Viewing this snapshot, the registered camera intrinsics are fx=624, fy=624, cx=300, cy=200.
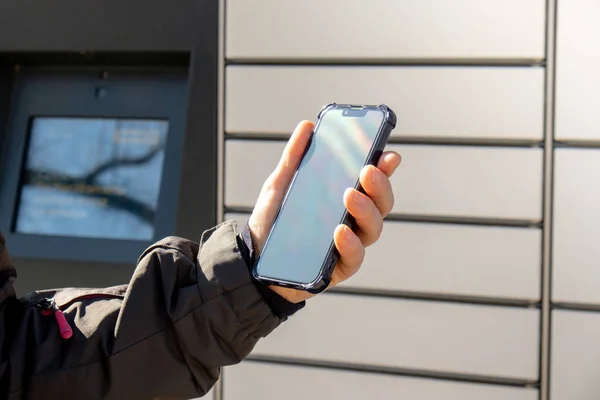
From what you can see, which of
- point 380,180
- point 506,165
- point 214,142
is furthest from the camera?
point 214,142

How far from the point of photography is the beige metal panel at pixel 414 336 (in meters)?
2.19

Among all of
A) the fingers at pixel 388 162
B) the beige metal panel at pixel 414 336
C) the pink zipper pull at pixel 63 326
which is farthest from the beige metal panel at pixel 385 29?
the pink zipper pull at pixel 63 326

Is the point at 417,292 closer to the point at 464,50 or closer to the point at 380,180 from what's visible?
the point at 464,50

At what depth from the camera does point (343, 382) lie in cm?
230

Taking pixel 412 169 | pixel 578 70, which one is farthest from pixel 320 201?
pixel 578 70

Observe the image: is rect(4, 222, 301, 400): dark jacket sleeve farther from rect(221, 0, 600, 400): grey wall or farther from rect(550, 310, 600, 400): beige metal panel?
rect(550, 310, 600, 400): beige metal panel

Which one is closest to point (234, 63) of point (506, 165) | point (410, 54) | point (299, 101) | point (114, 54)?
A: point (299, 101)

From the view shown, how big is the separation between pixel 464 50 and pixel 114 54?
4.40 feet

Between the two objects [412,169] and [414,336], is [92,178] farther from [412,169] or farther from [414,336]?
[414,336]

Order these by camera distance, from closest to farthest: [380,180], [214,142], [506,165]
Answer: [380,180], [506,165], [214,142]

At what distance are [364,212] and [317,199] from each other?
0.39 ft

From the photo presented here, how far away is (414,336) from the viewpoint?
2.25 meters

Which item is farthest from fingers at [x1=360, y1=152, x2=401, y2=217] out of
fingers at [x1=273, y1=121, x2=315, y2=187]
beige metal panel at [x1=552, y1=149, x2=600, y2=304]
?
beige metal panel at [x1=552, y1=149, x2=600, y2=304]

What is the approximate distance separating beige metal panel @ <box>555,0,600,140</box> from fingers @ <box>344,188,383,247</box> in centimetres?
133
